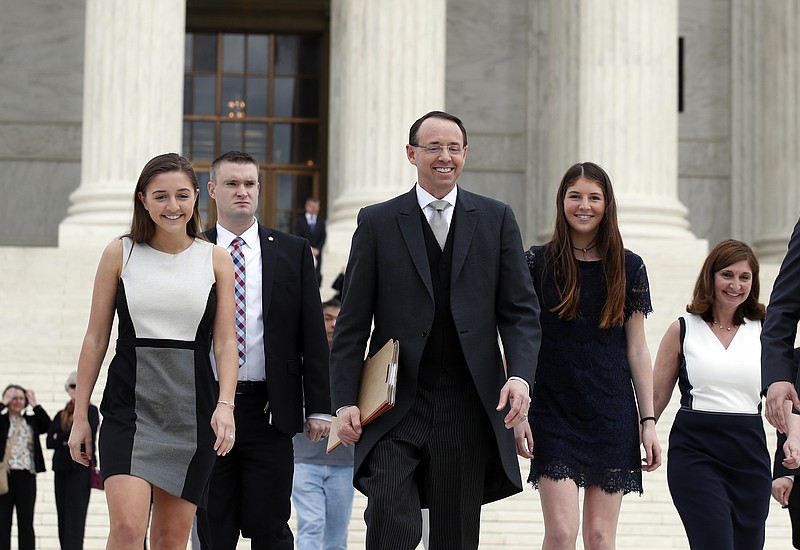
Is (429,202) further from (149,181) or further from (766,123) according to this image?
(766,123)

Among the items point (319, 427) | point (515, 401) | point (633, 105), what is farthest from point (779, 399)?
point (633, 105)

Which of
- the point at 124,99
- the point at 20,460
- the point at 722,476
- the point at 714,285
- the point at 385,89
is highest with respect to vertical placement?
the point at 385,89

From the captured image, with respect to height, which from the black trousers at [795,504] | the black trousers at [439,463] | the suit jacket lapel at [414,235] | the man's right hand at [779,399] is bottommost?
the black trousers at [795,504]

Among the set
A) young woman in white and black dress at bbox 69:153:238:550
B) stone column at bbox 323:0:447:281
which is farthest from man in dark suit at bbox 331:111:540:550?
stone column at bbox 323:0:447:281

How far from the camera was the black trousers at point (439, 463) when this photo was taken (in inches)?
217

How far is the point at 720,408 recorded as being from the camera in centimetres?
700

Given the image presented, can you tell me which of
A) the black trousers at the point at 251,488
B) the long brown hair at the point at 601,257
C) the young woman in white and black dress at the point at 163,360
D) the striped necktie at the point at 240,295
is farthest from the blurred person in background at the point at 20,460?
the long brown hair at the point at 601,257

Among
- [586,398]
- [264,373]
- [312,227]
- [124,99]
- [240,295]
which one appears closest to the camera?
[586,398]

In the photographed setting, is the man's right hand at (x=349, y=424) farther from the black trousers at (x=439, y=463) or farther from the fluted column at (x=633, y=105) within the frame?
the fluted column at (x=633, y=105)

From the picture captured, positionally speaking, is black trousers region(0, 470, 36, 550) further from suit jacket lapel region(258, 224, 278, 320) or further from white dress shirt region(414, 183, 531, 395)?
white dress shirt region(414, 183, 531, 395)

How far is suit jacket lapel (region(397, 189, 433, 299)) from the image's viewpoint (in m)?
5.70

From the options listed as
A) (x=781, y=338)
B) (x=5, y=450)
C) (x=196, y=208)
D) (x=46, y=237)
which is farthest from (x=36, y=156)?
(x=781, y=338)

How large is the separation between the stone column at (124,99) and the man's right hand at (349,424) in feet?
48.3

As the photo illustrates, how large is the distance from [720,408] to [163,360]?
275cm
